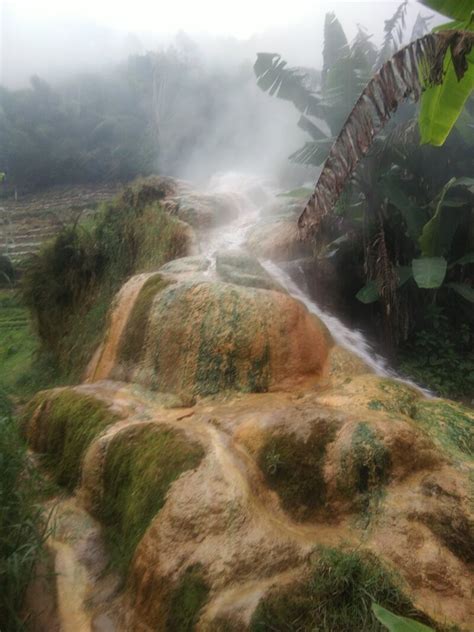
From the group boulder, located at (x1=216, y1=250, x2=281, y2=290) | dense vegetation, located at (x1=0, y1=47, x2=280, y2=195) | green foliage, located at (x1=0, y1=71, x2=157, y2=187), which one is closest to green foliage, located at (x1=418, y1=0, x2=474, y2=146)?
boulder, located at (x1=216, y1=250, x2=281, y2=290)

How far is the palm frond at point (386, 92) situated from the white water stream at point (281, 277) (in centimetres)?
216

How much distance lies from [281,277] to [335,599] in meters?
A: 5.32

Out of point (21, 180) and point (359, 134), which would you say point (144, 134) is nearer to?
point (21, 180)

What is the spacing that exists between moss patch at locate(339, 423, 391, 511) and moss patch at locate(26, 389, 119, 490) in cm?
206

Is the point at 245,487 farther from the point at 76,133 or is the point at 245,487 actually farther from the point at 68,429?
the point at 76,133

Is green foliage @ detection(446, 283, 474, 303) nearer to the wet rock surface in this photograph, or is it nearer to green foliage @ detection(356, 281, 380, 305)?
green foliage @ detection(356, 281, 380, 305)

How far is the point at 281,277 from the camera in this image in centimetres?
730

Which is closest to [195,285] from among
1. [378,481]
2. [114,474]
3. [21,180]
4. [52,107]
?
[114,474]

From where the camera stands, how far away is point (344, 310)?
686cm

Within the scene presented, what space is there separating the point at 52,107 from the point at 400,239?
29.6m

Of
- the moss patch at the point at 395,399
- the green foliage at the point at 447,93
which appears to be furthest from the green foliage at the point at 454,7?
the moss patch at the point at 395,399

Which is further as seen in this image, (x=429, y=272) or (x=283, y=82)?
(x=283, y=82)

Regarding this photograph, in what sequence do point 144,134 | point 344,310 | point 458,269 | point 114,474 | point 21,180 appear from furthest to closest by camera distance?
1. point 144,134
2. point 21,180
3. point 344,310
4. point 458,269
5. point 114,474

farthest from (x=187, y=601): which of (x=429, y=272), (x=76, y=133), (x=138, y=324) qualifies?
(x=76, y=133)
